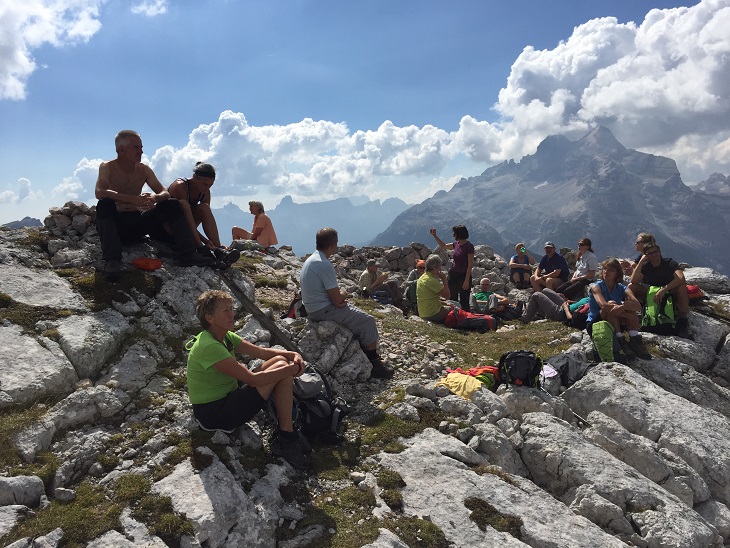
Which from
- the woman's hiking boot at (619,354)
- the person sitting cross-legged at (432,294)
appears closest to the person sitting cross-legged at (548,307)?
the person sitting cross-legged at (432,294)

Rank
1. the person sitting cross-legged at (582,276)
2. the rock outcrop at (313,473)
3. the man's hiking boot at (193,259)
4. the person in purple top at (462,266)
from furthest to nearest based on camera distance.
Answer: the person in purple top at (462,266)
the person sitting cross-legged at (582,276)
the man's hiking boot at (193,259)
the rock outcrop at (313,473)

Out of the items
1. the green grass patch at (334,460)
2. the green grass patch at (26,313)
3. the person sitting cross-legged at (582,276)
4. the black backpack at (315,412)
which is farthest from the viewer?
the person sitting cross-legged at (582,276)

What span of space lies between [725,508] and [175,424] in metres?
10.9

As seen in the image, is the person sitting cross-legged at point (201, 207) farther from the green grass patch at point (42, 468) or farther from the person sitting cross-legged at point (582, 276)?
the person sitting cross-legged at point (582, 276)

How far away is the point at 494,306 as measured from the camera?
18953mm

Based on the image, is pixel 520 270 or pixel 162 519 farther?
pixel 520 270

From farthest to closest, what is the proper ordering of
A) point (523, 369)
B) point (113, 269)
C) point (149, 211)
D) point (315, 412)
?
point (149, 211)
point (113, 269)
point (523, 369)
point (315, 412)

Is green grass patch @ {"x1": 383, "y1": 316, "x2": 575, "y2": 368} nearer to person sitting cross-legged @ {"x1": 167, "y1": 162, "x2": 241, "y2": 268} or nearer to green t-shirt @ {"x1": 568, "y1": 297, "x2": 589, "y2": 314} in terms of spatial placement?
green t-shirt @ {"x1": 568, "y1": 297, "x2": 589, "y2": 314}

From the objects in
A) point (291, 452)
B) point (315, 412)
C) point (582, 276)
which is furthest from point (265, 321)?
point (582, 276)

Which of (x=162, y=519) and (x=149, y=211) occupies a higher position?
(x=149, y=211)

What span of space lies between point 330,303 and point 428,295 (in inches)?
271

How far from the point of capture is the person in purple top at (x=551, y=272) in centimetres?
1977

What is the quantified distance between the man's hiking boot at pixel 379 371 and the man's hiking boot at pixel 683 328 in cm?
988

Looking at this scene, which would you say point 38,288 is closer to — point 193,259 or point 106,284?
point 106,284
